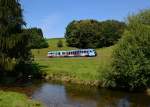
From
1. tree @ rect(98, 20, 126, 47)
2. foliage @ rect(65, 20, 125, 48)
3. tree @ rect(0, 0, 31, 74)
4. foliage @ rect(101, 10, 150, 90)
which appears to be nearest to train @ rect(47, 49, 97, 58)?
foliage @ rect(65, 20, 125, 48)

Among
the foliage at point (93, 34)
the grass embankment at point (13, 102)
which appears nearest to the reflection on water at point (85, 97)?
the grass embankment at point (13, 102)

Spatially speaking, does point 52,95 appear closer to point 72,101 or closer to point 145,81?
point 72,101

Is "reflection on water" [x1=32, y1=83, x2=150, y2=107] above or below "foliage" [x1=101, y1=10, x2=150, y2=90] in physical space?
below

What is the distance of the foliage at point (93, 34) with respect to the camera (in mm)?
150750

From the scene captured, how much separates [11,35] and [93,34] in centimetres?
9212

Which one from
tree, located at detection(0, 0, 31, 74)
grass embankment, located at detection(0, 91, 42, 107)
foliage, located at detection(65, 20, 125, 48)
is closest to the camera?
grass embankment, located at detection(0, 91, 42, 107)

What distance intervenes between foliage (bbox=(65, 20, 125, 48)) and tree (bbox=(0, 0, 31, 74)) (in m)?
85.7

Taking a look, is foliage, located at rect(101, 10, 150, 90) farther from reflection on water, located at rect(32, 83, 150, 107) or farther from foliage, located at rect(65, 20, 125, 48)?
foliage, located at rect(65, 20, 125, 48)

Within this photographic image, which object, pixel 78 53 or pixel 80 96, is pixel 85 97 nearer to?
pixel 80 96

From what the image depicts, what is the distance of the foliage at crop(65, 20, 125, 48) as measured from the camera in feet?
495

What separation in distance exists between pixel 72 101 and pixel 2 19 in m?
21.0

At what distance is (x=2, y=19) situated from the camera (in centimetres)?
6162

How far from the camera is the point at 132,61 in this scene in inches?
2156

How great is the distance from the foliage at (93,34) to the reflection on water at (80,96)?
88.6 m
